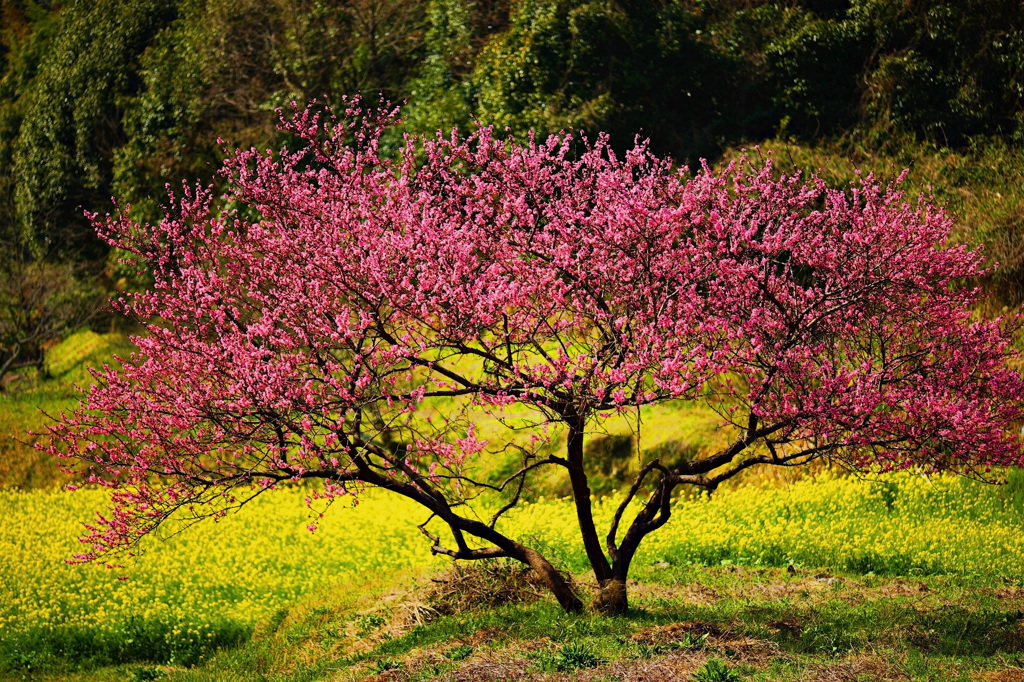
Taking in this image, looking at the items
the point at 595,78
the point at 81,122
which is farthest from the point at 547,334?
the point at 81,122

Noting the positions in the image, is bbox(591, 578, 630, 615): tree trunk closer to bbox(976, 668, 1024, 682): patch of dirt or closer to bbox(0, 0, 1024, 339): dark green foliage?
bbox(976, 668, 1024, 682): patch of dirt

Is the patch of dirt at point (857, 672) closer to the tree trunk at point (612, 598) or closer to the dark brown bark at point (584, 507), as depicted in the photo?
the tree trunk at point (612, 598)

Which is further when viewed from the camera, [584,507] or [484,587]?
[484,587]

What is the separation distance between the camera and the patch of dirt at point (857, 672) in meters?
8.07

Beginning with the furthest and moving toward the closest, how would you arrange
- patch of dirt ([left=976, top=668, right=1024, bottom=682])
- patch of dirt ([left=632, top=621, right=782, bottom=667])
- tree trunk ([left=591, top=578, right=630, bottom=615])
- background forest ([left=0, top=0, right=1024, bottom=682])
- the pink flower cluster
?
tree trunk ([left=591, top=578, right=630, bottom=615])
background forest ([left=0, top=0, right=1024, bottom=682])
patch of dirt ([left=632, top=621, right=782, bottom=667])
the pink flower cluster
patch of dirt ([left=976, top=668, right=1024, bottom=682])

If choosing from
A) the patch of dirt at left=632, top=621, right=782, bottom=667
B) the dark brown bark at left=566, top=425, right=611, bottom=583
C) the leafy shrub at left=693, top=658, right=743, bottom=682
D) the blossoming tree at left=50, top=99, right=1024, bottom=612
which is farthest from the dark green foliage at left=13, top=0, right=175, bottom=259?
the leafy shrub at left=693, top=658, right=743, bottom=682

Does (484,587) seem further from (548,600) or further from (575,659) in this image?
(575,659)

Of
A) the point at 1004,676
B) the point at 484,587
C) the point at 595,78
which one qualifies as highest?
the point at 595,78

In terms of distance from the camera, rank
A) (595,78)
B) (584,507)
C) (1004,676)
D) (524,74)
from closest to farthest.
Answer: (1004,676) → (584,507) → (524,74) → (595,78)

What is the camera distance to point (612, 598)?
1004cm

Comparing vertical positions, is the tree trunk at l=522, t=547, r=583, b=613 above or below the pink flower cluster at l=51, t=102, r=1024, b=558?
below

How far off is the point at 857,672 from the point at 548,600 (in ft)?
11.7

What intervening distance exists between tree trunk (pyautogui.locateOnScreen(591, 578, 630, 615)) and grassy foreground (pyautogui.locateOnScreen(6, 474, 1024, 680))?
0.19 meters

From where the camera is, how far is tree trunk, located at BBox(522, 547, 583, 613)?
10086mm
